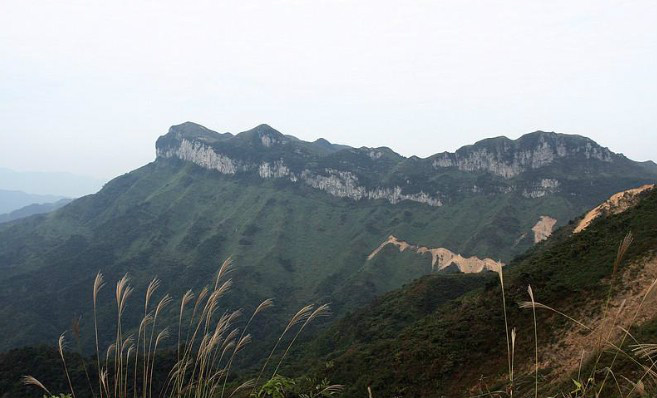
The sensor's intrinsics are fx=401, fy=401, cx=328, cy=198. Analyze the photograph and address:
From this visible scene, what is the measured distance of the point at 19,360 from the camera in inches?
2815

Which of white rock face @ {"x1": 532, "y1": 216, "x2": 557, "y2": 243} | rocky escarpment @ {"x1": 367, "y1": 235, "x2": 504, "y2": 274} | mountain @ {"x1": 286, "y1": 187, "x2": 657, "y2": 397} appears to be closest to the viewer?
mountain @ {"x1": 286, "y1": 187, "x2": 657, "y2": 397}

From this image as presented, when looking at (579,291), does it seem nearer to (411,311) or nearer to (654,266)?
(654,266)

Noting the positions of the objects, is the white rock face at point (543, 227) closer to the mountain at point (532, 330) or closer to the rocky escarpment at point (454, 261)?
the rocky escarpment at point (454, 261)

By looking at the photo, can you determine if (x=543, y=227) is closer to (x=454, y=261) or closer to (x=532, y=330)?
(x=454, y=261)

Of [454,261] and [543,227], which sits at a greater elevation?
[543,227]

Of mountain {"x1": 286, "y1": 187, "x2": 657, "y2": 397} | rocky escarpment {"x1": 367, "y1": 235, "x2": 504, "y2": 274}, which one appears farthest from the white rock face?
mountain {"x1": 286, "y1": 187, "x2": 657, "y2": 397}

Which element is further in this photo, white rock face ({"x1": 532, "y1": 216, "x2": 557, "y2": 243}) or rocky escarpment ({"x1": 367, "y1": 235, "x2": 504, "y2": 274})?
white rock face ({"x1": 532, "y1": 216, "x2": 557, "y2": 243})

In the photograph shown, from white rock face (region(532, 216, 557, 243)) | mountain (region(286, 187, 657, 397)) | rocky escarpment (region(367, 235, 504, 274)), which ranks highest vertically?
mountain (region(286, 187, 657, 397))

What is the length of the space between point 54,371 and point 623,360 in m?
85.0

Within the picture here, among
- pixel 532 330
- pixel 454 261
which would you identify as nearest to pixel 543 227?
pixel 454 261

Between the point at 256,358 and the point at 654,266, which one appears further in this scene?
the point at 256,358

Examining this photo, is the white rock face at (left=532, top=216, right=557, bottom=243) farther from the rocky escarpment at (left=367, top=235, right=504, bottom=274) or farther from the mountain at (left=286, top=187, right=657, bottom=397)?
the mountain at (left=286, top=187, right=657, bottom=397)

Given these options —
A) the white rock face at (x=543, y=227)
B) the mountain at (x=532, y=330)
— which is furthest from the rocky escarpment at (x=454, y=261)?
the mountain at (x=532, y=330)

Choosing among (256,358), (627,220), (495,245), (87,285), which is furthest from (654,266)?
(87,285)
